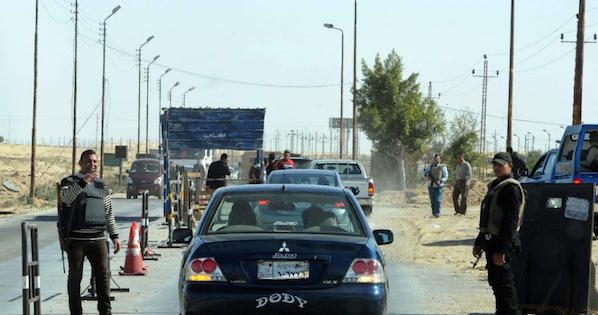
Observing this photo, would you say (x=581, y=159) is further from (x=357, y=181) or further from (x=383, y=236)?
(x=383, y=236)

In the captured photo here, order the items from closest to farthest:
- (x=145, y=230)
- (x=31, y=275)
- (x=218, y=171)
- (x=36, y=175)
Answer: (x=31, y=275) → (x=145, y=230) → (x=218, y=171) → (x=36, y=175)

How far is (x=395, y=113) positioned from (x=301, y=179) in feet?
169

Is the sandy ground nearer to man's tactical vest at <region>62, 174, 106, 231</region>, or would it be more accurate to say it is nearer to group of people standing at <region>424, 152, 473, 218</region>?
group of people standing at <region>424, 152, 473, 218</region>

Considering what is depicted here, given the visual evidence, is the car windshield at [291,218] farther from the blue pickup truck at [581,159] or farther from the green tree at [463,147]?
the green tree at [463,147]

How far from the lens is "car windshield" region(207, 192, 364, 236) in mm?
9594

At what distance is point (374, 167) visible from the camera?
8000cm

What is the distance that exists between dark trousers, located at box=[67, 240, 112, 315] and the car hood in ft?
8.06

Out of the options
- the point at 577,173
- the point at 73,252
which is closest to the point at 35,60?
the point at 577,173

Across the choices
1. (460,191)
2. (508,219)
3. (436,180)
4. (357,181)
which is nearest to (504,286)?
(508,219)

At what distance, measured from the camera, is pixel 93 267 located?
1130cm

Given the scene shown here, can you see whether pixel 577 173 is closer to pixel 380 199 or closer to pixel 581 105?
pixel 581 105

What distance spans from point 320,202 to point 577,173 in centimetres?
1324

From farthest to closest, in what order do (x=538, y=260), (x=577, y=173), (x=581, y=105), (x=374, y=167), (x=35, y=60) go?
(x=374, y=167)
(x=35, y=60)
(x=581, y=105)
(x=577, y=173)
(x=538, y=260)

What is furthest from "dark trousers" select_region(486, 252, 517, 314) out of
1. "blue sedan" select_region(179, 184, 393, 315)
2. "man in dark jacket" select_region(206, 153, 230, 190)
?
"man in dark jacket" select_region(206, 153, 230, 190)
